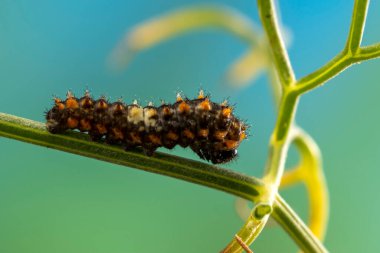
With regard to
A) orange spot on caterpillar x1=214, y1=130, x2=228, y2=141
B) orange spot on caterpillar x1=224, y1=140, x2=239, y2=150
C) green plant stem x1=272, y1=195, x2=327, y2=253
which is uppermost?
orange spot on caterpillar x1=214, y1=130, x2=228, y2=141

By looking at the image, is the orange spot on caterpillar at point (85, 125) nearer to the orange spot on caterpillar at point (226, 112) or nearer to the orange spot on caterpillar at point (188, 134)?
the orange spot on caterpillar at point (188, 134)

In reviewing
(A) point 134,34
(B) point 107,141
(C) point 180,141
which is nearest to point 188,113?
(C) point 180,141

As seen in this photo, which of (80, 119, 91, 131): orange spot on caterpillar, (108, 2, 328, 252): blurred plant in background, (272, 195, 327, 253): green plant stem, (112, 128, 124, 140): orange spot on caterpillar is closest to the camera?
(272, 195, 327, 253): green plant stem

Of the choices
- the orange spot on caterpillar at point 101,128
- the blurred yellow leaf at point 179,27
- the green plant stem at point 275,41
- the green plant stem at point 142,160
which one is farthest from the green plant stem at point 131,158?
the blurred yellow leaf at point 179,27

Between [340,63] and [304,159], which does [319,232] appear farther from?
[340,63]

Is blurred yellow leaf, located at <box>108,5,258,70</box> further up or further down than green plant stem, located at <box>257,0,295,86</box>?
further up

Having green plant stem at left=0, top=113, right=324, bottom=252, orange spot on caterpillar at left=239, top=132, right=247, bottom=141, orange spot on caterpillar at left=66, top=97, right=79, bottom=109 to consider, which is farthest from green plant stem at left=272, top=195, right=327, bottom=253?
orange spot on caterpillar at left=66, top=97, right=79, bottom=109

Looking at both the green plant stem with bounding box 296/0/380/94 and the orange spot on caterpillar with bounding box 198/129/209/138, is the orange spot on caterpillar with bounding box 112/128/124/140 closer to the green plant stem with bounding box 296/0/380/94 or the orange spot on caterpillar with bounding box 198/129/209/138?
the orange spot on caterpillar with bounding box 198/129/209/138
